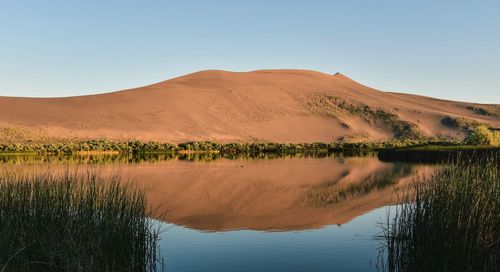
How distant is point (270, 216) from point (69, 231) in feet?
38.8

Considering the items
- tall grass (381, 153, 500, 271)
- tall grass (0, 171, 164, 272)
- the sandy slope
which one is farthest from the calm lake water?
the sandy slope

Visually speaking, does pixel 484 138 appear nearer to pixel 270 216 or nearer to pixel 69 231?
pixel 270 216

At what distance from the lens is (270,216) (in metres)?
21.9

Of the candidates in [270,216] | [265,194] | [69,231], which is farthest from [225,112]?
[69,231]

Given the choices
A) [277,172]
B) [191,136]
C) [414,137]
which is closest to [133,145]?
[191,136]

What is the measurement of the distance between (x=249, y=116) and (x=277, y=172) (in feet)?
265

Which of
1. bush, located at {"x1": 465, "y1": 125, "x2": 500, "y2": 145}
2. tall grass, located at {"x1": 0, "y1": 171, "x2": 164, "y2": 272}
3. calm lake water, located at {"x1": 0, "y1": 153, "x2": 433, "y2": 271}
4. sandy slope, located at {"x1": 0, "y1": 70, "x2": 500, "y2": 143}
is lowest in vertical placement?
calm lake water, located at {"x1": 0, "y1": 153, "x2": 433, "y2": 271}

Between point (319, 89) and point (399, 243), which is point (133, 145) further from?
point (319, 89)

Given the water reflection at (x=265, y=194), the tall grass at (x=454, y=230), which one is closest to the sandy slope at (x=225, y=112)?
the water reflection at (x=265, y=194)

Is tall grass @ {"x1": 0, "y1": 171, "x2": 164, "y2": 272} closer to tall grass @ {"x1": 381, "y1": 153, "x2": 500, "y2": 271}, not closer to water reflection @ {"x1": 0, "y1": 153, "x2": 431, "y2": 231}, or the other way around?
water reflection @ {"x1": 0, "y1": 153, "x2": 431, "y2": 231}

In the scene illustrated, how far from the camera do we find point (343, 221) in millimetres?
20656

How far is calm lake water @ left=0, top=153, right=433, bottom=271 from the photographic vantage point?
14578 mm

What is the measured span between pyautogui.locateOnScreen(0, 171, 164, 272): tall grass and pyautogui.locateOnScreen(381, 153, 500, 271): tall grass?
547 centimetres

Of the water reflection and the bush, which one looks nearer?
the water reflection
